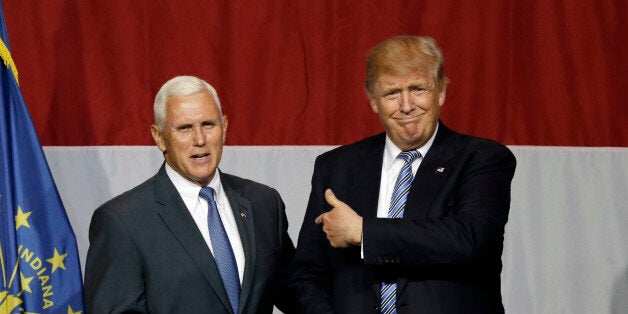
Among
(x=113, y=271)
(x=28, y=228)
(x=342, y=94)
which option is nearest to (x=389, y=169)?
(x=113, y=271)

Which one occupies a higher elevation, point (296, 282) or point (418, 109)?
point (418, 109)

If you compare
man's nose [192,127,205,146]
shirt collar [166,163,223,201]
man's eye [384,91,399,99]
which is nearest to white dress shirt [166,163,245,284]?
shirt collar [166,163,223,201]

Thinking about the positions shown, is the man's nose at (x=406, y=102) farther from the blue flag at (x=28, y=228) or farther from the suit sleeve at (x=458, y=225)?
the blue flag at (x=28, y=228)

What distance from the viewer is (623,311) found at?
363 centimetres

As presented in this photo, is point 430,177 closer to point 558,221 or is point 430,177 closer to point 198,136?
point 198,136

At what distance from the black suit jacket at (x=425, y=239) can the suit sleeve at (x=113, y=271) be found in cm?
41

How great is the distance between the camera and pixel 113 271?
7.16ft

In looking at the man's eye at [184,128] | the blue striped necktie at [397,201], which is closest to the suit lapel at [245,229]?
the man's eye at [184,128]

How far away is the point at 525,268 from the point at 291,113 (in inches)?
44.5

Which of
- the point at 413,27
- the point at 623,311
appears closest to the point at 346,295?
the point at 413,27

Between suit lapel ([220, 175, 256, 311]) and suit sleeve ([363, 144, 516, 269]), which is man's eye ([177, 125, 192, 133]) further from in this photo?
suit sleeve ([363, 144, 516, 269])

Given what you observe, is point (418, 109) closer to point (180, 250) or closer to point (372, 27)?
point (180, 250)

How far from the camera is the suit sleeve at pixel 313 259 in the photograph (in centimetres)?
225

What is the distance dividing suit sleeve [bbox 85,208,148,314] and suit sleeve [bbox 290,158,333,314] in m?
0.40
